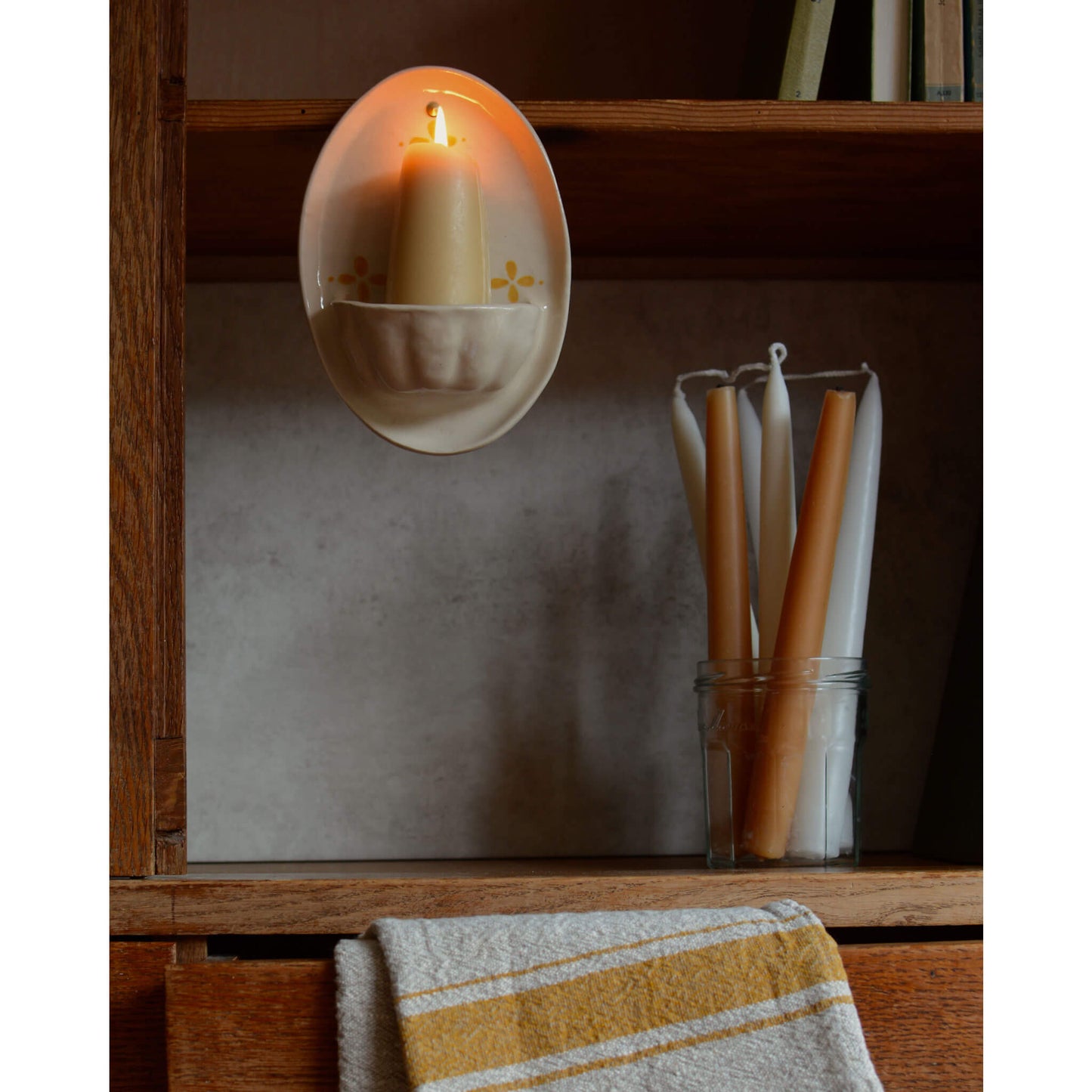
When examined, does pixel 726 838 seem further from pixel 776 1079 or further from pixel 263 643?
pixel 263 643

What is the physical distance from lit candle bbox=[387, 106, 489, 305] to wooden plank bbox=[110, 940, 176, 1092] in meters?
0.41

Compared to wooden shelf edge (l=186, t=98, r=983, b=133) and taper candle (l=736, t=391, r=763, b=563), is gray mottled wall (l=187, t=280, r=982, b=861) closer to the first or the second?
taper candle (l=736, t=391, r=763, b=563)

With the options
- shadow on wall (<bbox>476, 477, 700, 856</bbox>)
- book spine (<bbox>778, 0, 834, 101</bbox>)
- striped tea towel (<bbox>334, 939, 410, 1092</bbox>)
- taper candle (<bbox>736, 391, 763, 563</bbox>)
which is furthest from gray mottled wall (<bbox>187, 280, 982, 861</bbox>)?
striped tea towel (<bbox>334, 939, 410, 1092</bbox>)

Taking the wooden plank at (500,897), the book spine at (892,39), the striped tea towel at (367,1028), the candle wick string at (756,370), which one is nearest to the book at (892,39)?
the book spine at (892,39)

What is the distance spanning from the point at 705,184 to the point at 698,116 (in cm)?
9

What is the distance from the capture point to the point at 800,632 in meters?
0.72

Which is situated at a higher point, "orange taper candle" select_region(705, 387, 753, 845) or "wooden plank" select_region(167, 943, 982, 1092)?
"orange taper candle" select_region(705, 387, 753, 845)

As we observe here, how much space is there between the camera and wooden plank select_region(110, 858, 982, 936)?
2.04 ft

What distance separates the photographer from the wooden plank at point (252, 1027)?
0.56 metres

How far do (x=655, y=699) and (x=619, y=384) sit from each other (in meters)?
0.27

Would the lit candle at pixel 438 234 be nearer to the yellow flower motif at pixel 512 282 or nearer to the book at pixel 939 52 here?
the yellow flower motif at pixel 512 282

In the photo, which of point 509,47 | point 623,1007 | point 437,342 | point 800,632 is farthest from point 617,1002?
point 509,47

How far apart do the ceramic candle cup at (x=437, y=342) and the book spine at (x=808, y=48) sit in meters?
0.23
